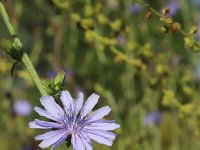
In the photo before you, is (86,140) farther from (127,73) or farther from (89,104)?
(127,73)

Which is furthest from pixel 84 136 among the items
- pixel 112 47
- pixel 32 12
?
pixel 32 12

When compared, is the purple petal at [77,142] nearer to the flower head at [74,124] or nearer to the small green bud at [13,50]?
the flower head at [74,124]

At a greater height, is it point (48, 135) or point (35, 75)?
point (35, 75)

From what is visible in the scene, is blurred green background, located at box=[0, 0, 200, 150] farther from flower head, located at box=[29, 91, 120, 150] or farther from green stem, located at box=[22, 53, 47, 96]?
flower head, located at box=[29, 91, 120, 150]

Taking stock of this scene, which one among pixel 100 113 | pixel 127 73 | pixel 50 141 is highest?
pixel 127 73

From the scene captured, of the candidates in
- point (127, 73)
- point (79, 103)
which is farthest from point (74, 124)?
point (127, 73)

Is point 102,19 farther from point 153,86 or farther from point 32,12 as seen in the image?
point 32,12

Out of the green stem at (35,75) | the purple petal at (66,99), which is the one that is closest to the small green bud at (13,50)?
the green stem at (35,75)

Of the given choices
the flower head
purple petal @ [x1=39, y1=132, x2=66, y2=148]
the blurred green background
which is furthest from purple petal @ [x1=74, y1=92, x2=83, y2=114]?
the blurred green background

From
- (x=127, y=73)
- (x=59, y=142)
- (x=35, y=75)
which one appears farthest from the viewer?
(x=127, y=73)
